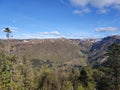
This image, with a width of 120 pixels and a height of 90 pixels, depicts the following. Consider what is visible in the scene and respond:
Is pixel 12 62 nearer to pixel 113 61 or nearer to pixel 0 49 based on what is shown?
pixel 0 49

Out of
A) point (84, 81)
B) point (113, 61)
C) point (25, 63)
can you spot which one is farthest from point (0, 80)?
point (25, 63)

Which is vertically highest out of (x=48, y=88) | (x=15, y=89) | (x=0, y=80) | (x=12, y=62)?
(x=12, y=62)

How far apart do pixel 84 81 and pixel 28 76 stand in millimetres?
22764

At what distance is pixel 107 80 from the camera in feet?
192

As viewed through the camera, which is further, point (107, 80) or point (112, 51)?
point (107, 80)

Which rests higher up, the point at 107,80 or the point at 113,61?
the point at 113,61

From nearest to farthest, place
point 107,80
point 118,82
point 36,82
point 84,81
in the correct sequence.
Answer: point 118,82
point 107,80
point 84,81
point 36,82

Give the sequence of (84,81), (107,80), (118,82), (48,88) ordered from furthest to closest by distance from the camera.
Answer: (48,88), (84,81), (107,80), (118,82)

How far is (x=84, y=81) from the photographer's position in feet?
265

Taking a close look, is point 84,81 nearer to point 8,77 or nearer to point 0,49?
point 8,77

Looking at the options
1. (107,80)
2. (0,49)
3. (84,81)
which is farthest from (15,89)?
(84,81)

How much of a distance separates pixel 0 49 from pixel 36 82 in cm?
→ 4952

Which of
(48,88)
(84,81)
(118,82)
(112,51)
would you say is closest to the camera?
(112,51)

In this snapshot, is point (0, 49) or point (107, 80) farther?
point (107, 80)
